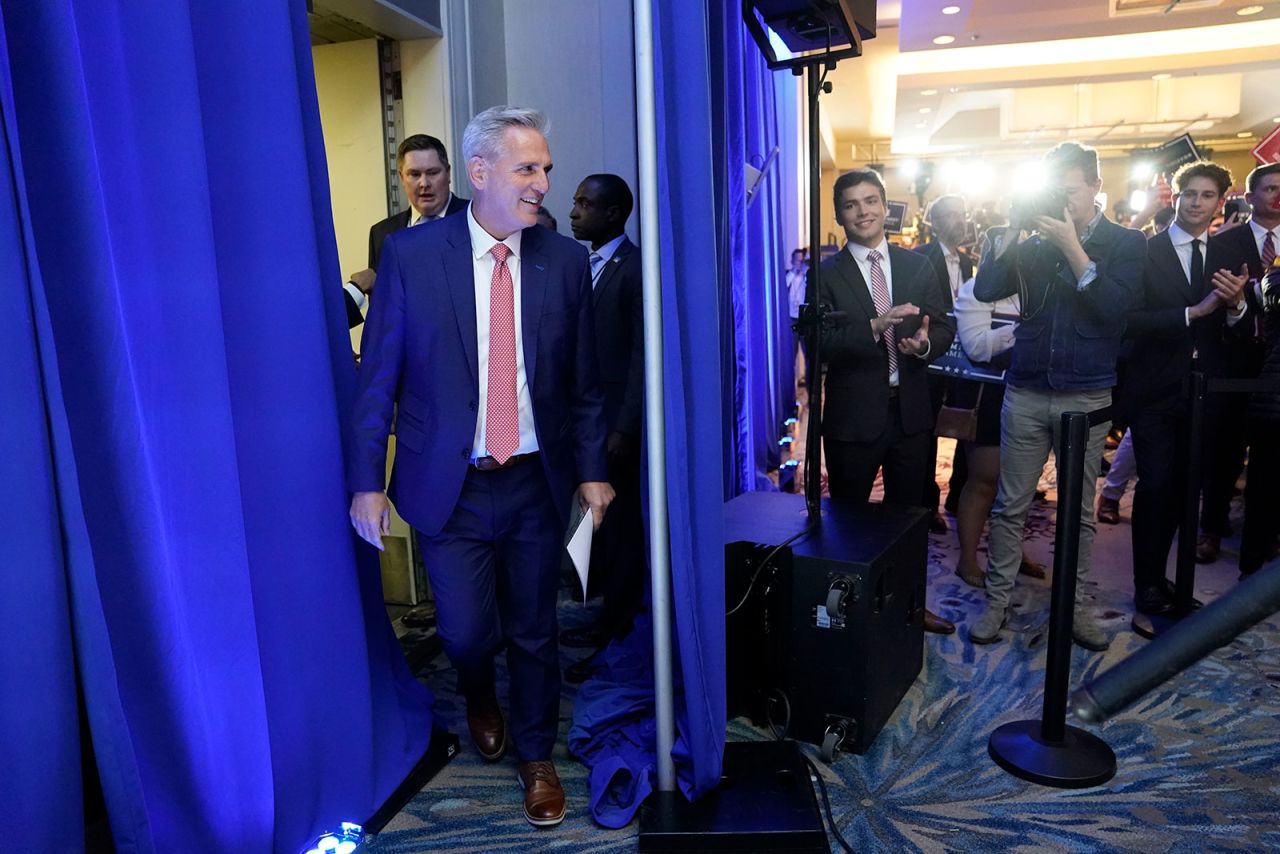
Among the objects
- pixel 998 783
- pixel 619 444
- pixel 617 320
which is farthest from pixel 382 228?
pixel 998 783

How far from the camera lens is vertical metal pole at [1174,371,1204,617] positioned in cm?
220

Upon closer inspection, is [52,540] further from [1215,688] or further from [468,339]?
[1215,688]

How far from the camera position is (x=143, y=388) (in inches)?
55.2

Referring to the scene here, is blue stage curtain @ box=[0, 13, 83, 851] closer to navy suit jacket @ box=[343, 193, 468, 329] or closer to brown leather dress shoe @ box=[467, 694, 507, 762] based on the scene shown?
brown leather dress shoe @ box=[467, 694, 507, 762]

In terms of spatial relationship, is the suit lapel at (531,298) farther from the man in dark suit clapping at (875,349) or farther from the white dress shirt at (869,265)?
the white dress shirt at (869,265)

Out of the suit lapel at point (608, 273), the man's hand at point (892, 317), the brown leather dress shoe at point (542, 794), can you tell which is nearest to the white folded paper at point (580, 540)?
the brown leather dress shoe at point (542, 794)

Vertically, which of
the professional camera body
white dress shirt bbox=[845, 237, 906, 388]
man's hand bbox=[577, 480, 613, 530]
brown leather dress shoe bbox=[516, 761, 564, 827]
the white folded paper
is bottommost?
brown leather dress shoe bbox=[516, 761, 564, 827]

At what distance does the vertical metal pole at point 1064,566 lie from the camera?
2072mm

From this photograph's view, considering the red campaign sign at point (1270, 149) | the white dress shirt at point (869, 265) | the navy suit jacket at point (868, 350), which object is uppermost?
the red campaign sign at point (1270, 149)

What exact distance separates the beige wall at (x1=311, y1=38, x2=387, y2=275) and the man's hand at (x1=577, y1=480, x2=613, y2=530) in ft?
5.36

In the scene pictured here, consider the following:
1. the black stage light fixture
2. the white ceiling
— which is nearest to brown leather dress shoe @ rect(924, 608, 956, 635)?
the black stage light fixture

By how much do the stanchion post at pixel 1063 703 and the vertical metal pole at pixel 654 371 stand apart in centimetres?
87

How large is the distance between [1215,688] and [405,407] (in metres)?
2.29

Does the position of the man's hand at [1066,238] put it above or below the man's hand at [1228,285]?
above
